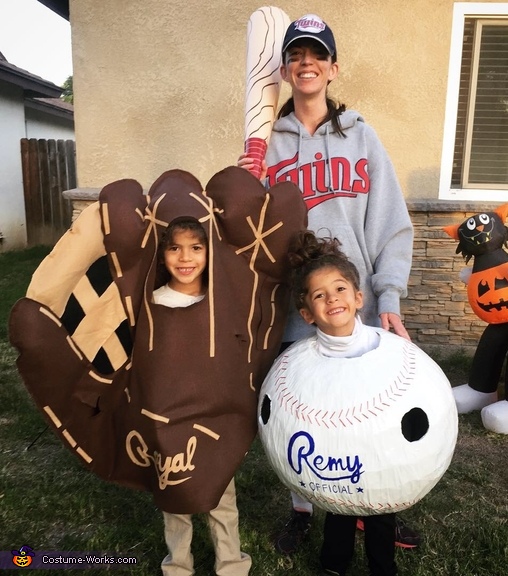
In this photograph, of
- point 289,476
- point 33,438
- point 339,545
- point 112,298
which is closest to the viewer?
point 289,476

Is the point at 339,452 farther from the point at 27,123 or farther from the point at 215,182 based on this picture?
the point at 27,123

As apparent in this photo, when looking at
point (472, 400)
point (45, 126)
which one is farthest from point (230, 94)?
point (45, 126)

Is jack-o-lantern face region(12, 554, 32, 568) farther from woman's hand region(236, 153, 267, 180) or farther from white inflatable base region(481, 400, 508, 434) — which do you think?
white inflatable base region(481, 400, 508, 434)

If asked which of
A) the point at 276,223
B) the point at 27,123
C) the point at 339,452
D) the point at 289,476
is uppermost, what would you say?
the point at 27,123

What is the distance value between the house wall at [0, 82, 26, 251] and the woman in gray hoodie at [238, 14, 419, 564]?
8979 millimetres

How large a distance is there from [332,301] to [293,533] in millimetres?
1259

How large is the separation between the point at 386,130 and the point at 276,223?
11.0 ft

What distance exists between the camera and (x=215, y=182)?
2.10m

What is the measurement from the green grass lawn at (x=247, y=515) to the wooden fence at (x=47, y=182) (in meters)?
7.07

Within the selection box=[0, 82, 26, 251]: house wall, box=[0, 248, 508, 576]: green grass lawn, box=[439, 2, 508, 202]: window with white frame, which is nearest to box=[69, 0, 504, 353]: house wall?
box=[439, 2, 508, 202]: window with white frame

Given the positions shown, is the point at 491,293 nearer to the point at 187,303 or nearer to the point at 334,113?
the point at 334,113

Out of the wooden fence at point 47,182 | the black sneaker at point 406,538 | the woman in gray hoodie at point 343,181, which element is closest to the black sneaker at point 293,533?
the black sneaker at point 406,538

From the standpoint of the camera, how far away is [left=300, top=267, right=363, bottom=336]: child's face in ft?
6.26

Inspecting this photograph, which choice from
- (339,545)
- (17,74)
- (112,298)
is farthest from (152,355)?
(17,74)
